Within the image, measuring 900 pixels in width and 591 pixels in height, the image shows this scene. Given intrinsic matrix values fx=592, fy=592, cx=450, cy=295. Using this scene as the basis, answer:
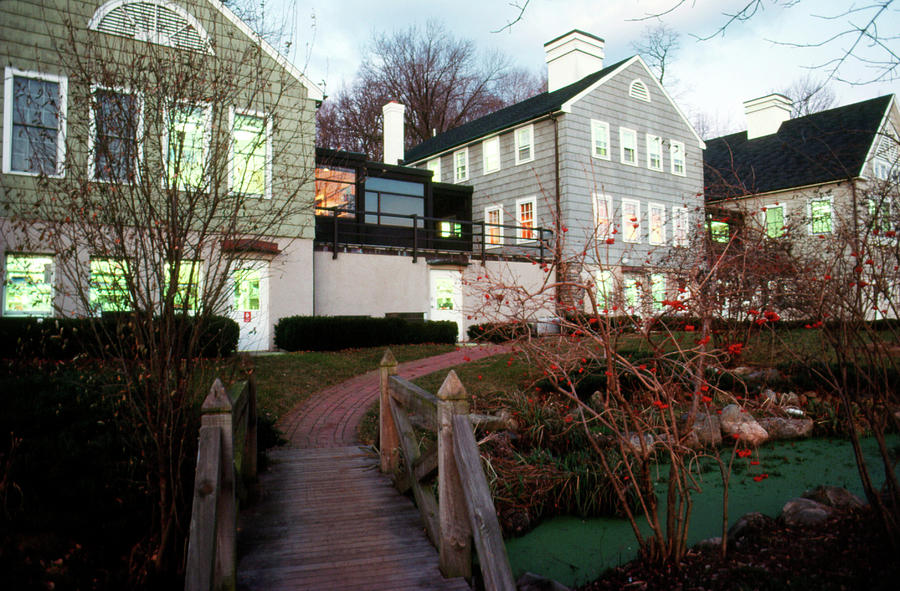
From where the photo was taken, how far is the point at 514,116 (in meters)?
21.5

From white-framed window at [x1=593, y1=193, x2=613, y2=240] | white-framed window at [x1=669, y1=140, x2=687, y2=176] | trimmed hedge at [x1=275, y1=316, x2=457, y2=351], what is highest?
white-framed window at [x1=669, y1=140, x2=687, y2=176]

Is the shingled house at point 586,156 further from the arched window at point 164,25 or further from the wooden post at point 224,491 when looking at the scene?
the wooden post at point 224,491

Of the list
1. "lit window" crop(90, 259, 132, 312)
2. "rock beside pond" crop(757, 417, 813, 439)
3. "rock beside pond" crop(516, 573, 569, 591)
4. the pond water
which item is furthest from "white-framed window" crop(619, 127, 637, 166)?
"lit window" crop(90, 259, 132, 312)

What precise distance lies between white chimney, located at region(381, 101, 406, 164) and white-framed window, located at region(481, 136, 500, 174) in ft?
13.6

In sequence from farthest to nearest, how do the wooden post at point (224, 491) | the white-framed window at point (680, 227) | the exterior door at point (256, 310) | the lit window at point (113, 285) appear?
the exterior door at point (256, 310) < the white-framed window at point (680, 227) < the lit window at point (113, 285) < the wooden post at point (224, 491)

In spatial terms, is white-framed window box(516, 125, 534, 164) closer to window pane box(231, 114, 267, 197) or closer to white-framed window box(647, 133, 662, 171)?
white-framed window box(647, 133, 662, 171)

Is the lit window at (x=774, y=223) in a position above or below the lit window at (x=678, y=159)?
below

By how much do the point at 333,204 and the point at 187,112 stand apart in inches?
511

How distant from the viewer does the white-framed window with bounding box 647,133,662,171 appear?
69.2ft

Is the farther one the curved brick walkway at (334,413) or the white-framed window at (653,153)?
the white-framed window at (653,153)

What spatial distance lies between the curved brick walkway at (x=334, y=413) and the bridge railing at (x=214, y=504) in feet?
9.13

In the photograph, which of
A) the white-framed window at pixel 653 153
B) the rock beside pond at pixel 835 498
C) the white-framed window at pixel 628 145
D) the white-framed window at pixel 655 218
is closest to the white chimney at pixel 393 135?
the white-framed window at pixel 628 145

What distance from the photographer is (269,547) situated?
384 cm

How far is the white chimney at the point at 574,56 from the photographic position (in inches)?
846
